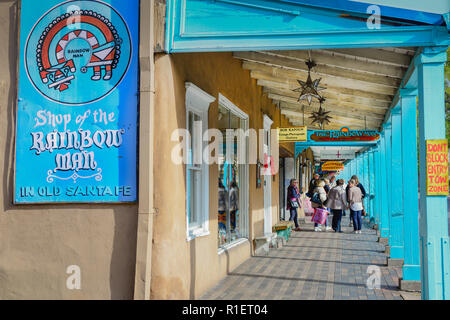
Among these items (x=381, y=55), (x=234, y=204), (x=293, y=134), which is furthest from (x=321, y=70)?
(x=293, y=134)

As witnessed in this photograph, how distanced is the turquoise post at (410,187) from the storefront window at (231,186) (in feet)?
9.79

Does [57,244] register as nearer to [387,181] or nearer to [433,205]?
[433,205]

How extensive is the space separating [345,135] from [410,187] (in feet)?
24.8

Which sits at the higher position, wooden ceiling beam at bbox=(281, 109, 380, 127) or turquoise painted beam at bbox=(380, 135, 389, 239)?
wooden ceiling beam at bbox=(281, 109, 380, 127)

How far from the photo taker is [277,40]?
16.8 ft

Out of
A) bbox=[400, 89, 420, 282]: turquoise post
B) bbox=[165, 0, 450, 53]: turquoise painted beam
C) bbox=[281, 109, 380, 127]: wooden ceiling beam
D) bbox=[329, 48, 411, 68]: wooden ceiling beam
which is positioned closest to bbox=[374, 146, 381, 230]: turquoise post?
bbox=[281, 109, 380, 127]: wooden ceiling beam

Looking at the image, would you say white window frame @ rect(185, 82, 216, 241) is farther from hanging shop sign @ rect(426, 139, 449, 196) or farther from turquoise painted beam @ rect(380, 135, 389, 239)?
turquoise painted beam @ rect(380, 135, 389, 239)

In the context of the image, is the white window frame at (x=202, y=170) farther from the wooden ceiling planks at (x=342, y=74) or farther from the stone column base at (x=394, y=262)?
the stone column base at (x=394, y=262)

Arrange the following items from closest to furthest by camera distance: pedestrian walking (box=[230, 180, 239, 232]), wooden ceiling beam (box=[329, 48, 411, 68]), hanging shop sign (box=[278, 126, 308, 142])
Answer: wooden ceiling beam (box=[329, 48, 411, 68]), pedestrian walking (box=[230, 180, 239, 232]), hanging shop sign (box=[278, 126, 308, 142])

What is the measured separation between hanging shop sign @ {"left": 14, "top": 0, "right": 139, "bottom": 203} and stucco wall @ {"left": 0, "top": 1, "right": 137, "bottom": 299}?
0.13m

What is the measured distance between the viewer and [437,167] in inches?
194

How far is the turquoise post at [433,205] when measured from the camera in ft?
16.1

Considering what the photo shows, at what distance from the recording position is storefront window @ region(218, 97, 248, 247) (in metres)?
8.32

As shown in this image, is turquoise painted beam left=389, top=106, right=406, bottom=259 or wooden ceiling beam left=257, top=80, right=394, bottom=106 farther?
wooden ceiling beam left=257, top=80, right=394, bottom=106
